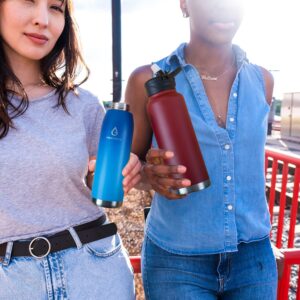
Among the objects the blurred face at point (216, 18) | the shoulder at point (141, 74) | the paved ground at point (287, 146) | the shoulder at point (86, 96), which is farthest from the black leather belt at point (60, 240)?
the paved ground at point (287, 146)

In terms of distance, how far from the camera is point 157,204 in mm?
1776

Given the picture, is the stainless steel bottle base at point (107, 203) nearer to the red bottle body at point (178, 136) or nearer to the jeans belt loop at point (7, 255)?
the red bottle body at point (178, 136)

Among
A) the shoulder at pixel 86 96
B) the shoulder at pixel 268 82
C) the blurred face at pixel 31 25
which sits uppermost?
the blurred face at pixel 31 25

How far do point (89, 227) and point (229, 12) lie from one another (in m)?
0.98

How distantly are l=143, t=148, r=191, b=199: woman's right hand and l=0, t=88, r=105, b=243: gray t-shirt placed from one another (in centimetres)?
27

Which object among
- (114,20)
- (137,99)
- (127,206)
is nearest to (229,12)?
(137,99)

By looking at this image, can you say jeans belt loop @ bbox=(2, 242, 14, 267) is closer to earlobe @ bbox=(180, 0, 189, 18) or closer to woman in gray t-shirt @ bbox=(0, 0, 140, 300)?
woman in gray t-shirt @ bbox=(0, 0, 140, 300)

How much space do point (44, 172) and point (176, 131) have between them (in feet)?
1.57

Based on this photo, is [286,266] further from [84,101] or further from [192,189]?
[84,101]

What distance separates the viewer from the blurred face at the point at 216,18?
164cm

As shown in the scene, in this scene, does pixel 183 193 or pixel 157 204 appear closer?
pixel 183 193

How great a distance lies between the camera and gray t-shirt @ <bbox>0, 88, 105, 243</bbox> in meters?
1.44

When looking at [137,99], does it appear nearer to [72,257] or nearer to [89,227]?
[89,227]

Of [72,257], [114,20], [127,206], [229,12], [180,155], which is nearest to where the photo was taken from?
[180,155]
